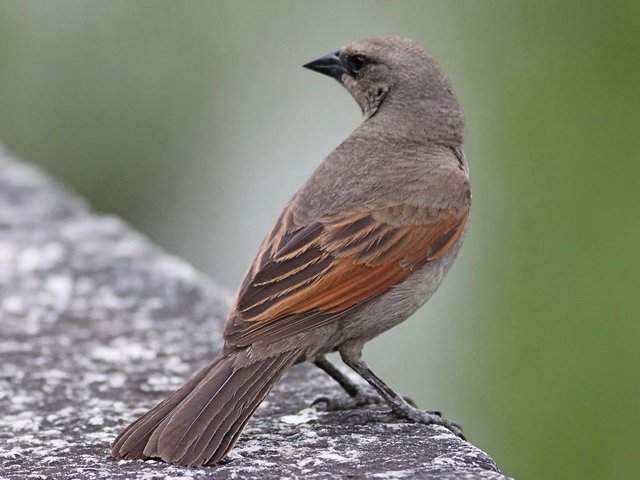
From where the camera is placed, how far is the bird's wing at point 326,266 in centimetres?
417

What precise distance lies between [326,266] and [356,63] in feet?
4.67

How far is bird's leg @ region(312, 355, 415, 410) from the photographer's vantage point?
4.31m

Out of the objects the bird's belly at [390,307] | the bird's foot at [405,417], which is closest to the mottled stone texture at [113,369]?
the bird's foot at [405,417]

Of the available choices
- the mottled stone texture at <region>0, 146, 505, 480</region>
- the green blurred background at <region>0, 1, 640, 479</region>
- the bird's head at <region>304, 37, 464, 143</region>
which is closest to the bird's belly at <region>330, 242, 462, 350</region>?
the mottled stone texture at <region>0, 146, 505, 480</region>

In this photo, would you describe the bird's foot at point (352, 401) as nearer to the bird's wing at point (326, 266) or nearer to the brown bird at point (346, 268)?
the brown bird at point (346, 268)

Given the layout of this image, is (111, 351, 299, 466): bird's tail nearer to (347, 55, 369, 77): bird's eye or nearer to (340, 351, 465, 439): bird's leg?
(340, 351, 465, 439): bird's leg

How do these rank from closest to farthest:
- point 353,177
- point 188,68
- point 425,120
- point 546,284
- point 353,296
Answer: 1. point 353,296
2. point 353,177
3. point 425,120
4. point 546,284
5. point 188,68

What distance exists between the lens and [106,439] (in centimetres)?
392

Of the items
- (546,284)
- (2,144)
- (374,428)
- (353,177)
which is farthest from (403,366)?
(2,144)

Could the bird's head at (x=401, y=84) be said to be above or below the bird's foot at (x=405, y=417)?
above

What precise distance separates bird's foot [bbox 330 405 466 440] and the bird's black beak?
1.88m

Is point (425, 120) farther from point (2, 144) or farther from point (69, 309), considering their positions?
point (2, 144)

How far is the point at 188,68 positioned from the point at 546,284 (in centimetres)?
309

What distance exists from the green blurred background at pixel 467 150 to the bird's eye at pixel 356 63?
1706mm
